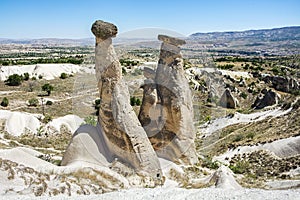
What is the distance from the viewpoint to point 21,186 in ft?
29.3

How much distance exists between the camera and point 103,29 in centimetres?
1084

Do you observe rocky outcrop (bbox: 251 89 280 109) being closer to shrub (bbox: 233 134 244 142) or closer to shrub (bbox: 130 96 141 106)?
shrub (bbox: 233 134 244 142)

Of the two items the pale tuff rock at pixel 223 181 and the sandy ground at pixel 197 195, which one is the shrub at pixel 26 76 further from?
the sandy ground at pixel 197 195

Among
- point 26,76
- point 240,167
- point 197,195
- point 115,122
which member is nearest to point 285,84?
point 240,167

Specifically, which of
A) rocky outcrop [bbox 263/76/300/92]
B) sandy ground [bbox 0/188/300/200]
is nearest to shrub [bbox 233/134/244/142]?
sandy ground [bbox 0/188/300/200]

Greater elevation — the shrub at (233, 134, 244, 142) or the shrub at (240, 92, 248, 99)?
the shrub at (233, 134, 244, 142)

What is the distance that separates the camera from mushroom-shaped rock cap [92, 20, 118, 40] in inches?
427

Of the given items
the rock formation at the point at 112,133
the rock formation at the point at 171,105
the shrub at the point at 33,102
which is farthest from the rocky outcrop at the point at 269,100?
the rock formation at the point at 112,133

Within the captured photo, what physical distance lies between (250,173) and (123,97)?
7472 mm

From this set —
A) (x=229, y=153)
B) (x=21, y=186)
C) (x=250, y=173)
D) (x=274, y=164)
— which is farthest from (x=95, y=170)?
(x=229, y=153)

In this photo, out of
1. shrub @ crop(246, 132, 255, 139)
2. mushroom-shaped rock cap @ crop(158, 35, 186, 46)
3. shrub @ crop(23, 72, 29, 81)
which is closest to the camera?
mushroom-shaped rock cap @ crop(158, 35, 186, 46)

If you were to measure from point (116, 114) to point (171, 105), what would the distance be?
329cm

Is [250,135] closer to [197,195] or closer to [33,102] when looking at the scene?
[197,195]

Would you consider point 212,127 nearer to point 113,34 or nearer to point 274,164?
point 274,164
